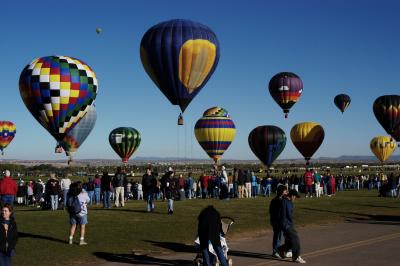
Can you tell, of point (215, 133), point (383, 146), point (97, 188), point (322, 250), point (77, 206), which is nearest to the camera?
point (322, 250)

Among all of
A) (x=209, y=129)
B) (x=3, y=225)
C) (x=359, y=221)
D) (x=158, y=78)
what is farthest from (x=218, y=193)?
(x=3, y=225)

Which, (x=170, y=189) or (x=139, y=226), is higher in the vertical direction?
(x=170, y=189)

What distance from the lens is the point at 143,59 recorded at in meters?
36.9

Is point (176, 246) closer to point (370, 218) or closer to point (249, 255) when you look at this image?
point (249, 255)

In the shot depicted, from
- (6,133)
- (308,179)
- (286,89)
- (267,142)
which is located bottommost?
(308,179)

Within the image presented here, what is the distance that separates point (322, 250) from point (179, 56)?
22.8m

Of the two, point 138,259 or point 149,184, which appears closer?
point 138,259

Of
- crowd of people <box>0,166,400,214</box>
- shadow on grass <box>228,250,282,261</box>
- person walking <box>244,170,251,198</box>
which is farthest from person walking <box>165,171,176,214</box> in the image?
person walking <box>244,170,251,198</box>

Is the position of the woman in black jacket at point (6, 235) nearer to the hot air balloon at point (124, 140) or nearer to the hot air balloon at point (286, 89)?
the hot air balloon at point (286, 89)

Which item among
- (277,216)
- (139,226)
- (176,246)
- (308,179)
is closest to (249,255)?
(277,216)

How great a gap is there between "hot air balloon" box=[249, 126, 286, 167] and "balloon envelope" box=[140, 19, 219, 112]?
16.5 metres

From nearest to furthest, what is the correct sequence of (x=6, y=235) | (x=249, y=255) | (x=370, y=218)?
(x=6, y=235) < (x=249, y=255) < (x=370, y=218)

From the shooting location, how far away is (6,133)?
72125 millimetres

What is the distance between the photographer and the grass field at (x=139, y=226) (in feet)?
47.3
